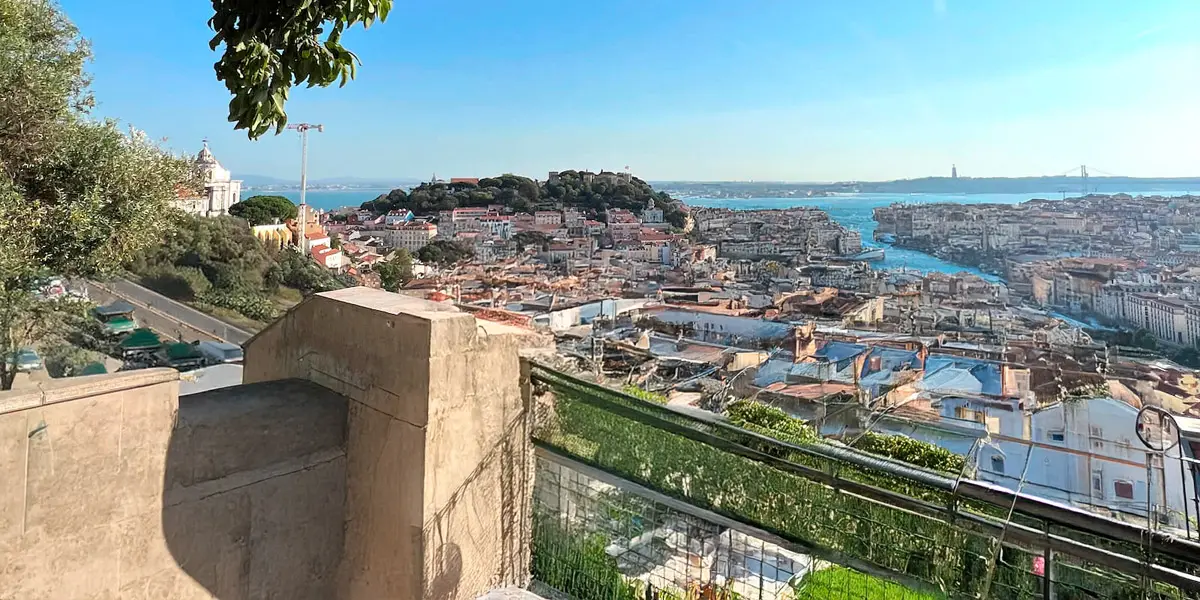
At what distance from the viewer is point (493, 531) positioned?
1755mm

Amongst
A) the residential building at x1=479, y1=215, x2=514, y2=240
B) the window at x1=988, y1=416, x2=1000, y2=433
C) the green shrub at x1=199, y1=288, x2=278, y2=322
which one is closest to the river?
the residential building at x1=479, y1=215, x2=514, y2=240

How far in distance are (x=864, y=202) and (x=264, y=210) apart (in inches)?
1831

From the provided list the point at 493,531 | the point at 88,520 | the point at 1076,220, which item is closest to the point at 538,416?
the point at 493,531

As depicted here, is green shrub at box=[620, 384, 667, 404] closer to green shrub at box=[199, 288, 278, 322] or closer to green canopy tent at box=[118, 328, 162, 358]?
green canopy tent at box=[118, 328, 162, 358]

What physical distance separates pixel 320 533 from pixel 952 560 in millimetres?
1433

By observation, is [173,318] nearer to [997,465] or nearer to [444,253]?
[997,465]

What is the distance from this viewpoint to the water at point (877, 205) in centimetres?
3281

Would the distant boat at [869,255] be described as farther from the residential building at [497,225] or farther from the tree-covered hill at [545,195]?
the residential building at [497,225]

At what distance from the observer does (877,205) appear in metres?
49.9

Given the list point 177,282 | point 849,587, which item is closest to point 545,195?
point 177,282

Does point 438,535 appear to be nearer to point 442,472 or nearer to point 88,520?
point 442,472

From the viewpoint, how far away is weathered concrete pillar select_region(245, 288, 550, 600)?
1556 mm

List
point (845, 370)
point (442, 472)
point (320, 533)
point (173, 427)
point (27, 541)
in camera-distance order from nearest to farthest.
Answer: point (27, 541) < point (173, 427) < point (442, 472) < point (320, 533) < point (845, 370)

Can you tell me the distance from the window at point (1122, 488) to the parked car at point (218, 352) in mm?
11433
